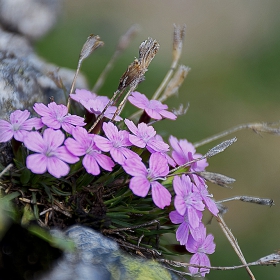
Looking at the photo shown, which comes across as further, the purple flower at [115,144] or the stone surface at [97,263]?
the purple flower at [115,144]

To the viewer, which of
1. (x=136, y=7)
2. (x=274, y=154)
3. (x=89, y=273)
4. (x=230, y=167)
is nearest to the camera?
(x=89, y=273)

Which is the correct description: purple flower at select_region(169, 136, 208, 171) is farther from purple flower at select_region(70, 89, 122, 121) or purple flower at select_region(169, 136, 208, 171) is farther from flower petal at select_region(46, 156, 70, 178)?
flower petal at select_region(46, 156, 70, 178)

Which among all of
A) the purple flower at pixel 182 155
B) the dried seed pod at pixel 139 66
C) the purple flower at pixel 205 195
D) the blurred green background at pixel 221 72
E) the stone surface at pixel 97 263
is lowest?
the blurred green background at pixel 221 72

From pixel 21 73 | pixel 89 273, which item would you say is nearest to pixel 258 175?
pixel 21 73

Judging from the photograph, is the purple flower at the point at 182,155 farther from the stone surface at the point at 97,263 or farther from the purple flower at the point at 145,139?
the stone surface at the point at 97,263

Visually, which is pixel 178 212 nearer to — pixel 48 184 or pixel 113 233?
pixel 113 233

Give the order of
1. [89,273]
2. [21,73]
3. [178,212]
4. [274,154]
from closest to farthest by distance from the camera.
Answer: [89,273]
[178,212]
[21,73]
[274,154]

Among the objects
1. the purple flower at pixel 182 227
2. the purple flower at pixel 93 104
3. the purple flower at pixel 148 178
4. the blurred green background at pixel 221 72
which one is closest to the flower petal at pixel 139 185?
the purple flower at pixel 148 178
